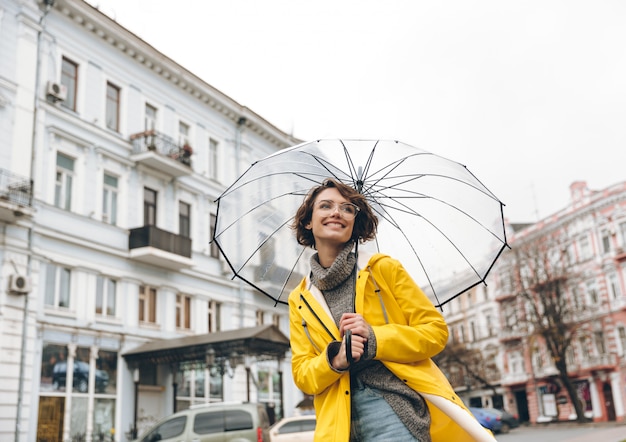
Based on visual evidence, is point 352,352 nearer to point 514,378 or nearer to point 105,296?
point 105,296

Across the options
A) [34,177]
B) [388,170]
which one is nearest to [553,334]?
[34,177]

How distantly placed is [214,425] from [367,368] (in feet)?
41.0

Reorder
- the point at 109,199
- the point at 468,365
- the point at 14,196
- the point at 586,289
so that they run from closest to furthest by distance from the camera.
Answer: the point at 14,196, the point at 109,199, the point at 586,289, the point at 468,365

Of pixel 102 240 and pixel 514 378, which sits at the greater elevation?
pixel 102 240

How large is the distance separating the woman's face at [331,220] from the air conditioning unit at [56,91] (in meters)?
19.1

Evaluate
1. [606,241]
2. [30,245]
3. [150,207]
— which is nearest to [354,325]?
[30,245]

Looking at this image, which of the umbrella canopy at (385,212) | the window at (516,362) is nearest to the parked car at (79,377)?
the umbrella canopy at (385,212)

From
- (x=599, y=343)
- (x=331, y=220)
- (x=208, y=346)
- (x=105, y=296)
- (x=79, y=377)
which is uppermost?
(x=105, y=296)

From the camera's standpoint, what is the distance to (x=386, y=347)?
2553 millimetres

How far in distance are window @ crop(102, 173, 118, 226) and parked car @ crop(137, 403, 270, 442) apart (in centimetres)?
951

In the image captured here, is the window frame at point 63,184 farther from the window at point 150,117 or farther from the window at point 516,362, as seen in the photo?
the window at point 516,362

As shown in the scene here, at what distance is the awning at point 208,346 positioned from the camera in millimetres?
20375

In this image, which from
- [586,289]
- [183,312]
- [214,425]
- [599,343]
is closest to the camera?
[214,425]

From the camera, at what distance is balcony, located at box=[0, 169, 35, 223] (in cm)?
1764
